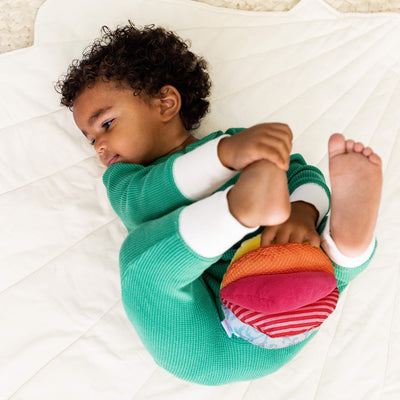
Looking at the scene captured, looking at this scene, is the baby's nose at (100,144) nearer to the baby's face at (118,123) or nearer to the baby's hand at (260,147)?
the baby's face at (118,123)

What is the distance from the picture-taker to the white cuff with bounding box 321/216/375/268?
76cm

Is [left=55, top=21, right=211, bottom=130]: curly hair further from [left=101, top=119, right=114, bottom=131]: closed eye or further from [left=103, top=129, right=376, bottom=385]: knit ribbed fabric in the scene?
[left=103, top=129, right=376, bottom=385]: knit ribbed fabric

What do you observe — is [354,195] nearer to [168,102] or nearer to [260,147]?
[260,147]

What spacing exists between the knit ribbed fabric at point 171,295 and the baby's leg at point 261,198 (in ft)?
0.31

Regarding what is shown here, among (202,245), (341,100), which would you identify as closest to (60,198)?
(202,245)

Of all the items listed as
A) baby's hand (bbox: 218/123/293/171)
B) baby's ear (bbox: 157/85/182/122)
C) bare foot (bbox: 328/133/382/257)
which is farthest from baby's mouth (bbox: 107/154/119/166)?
bare foot (bbox: 328/133/382/257)

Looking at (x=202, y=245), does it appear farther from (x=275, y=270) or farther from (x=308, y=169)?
(x=308, y=169)

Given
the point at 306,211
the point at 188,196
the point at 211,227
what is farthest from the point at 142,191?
the point at 306,211

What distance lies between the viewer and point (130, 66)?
94cm

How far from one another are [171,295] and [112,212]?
32cm

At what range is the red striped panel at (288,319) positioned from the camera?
69 centimetres

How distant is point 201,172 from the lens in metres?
0.72

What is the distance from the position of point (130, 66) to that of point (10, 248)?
17.4 inches

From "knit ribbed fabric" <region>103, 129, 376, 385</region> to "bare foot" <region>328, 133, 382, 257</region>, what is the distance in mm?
89
